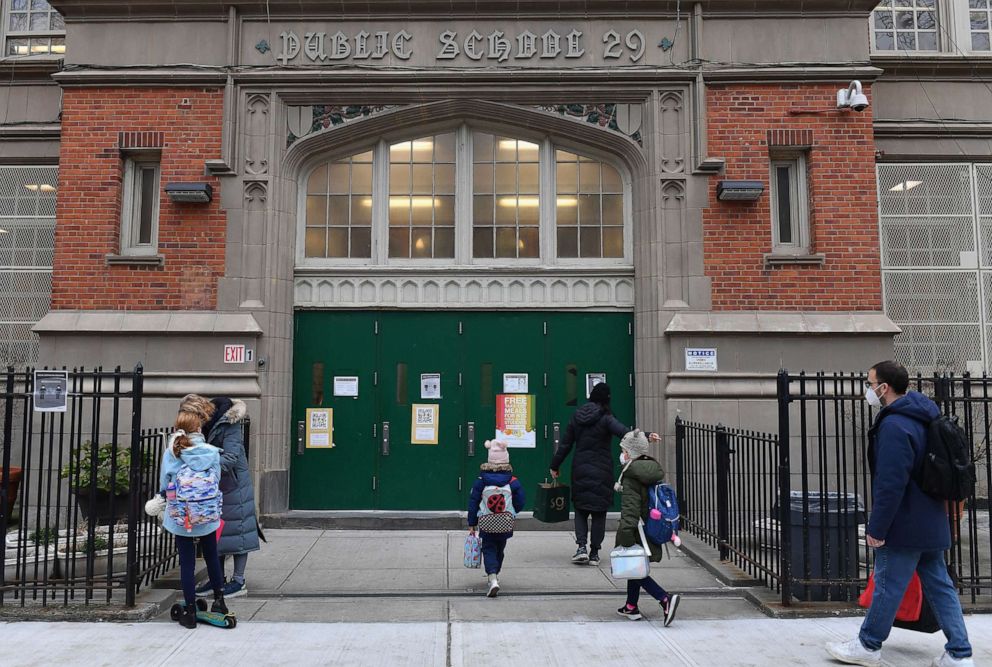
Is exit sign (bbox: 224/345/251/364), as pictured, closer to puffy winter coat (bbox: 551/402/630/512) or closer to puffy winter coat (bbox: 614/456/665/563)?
puffy winter coat (bbox: 551/402/630/512)

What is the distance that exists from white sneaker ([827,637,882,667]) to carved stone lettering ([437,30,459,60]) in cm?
849

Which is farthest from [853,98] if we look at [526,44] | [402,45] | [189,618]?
[189,618]

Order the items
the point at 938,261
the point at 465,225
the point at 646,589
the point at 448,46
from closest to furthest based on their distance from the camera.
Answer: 1. the point at 646,589
2. the point at 448,46
3. the point at 465,225
4. the point at 938,261

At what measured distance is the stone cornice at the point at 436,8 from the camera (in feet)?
34.5

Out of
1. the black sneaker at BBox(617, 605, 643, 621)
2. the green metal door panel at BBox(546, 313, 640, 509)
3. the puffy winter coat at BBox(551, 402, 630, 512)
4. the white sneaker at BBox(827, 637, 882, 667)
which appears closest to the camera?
the white sneaker at BBox(827, 637, 882, 667)

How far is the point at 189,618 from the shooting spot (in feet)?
19.4

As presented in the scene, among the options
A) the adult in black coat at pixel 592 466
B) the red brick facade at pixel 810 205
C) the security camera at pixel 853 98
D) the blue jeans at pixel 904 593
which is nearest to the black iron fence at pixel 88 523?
the adult in black coat at pixel 592 466

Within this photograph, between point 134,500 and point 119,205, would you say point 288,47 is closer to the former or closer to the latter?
point 119,205

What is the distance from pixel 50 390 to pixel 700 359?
7264 mm

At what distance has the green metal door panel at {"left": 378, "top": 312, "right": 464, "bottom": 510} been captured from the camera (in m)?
10.5

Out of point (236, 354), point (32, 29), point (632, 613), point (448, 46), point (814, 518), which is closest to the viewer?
point (632, 613)

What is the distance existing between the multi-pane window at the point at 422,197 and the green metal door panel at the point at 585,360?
194 centimetres

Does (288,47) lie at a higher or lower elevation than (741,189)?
higher

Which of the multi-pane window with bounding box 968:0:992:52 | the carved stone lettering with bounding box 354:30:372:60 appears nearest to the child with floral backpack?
the carved stone lettering with bounding box 354:30:372:60
